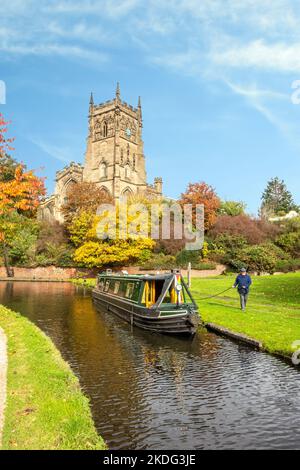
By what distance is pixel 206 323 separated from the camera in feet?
47.6

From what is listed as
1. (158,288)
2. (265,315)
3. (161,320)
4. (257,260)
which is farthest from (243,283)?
(257,260)

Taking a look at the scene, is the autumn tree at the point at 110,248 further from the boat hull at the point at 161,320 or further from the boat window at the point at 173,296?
the boat window at the point at 173,296

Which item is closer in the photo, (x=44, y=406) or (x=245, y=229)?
(x=44, y=406)

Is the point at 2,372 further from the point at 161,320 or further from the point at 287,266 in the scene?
the point at 287,266

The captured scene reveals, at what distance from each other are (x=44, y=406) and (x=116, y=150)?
67.3 meters

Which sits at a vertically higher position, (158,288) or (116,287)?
(158,288)

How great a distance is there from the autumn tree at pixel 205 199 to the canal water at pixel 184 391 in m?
34.9

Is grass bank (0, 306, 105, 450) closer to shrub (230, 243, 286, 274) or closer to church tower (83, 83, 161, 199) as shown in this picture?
shrub (230, 243, 286, 274)

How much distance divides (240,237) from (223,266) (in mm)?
4336

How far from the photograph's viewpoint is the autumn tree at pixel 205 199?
47.8m

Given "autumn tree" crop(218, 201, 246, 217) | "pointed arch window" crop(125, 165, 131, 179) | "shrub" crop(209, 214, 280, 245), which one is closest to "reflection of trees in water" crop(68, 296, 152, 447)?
"shrub" crop(209, 214, 280, 245)

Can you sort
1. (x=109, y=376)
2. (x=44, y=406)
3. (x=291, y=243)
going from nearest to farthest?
(x=44, y=406) → (x=109, y=376) → (x=291, y=243)

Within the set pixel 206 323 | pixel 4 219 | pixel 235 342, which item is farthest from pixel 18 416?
pixel 4 219

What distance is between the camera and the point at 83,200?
165 feet
